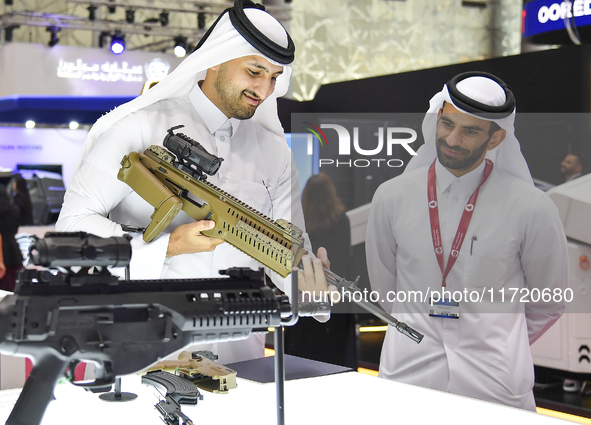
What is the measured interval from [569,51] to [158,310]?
111 inches

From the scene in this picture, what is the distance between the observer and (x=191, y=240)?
2061mm

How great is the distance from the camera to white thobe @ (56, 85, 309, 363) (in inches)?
85.7

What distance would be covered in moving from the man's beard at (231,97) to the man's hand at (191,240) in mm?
494

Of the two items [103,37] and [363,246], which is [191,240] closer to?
[363,246]

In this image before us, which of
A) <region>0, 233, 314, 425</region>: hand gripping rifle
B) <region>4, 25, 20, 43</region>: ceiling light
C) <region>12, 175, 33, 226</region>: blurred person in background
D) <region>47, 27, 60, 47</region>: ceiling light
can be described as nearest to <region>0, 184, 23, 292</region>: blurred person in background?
<region>12, 175, 33, 226</region>: blurred person in background

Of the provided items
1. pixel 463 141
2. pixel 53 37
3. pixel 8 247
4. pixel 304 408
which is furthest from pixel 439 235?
pixel 53 37

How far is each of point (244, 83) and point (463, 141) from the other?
938 mm

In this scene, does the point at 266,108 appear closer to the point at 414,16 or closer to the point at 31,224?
the point at 31,224

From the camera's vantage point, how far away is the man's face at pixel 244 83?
7.50 ft

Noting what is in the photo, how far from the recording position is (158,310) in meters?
1.26

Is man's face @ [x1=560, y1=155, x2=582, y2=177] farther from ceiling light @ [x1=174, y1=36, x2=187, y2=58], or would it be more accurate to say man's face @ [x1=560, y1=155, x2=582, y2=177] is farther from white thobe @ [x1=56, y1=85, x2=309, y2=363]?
ceiling light @ [x1=174, y1=36, x2=187, y2=58]

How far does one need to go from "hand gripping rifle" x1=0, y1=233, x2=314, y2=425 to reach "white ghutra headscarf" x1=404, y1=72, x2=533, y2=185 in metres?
1.63

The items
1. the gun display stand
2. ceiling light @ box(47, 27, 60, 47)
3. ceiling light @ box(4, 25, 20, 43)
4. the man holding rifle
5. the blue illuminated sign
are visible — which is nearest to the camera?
the gun display stand

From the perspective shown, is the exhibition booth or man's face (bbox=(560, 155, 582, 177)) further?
man's face (bbox=(560, 155, 582, 177))
